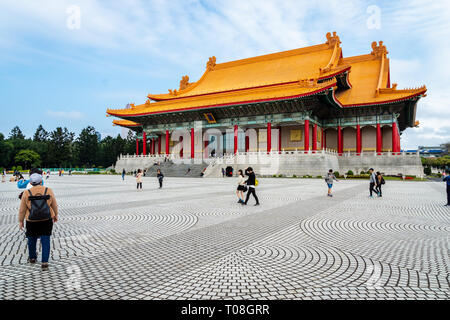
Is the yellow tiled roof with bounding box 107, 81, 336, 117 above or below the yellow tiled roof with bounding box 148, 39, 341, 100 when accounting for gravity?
below

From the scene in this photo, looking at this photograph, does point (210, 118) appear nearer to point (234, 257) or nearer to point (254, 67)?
point (254, 67)

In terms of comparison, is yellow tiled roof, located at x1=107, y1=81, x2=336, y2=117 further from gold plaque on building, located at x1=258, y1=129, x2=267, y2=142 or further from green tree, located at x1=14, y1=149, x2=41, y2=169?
green tree, located at x1=14, y1=149, x2=41, y2=169

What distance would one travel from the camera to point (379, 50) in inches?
1660

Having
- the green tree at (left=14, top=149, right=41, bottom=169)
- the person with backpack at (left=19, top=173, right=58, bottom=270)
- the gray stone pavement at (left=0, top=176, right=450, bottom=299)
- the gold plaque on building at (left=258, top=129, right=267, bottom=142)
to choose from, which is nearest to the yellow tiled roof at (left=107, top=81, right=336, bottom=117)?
the gold plaque on building at (left=258, top=129, right=267, bottom=142)

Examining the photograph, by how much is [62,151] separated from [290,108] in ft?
187

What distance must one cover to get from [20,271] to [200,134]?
41062mm

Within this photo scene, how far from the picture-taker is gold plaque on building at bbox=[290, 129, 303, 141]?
38.8 m

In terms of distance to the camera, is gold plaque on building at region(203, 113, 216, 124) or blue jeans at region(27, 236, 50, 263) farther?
gold plaque on building at region(203, 113, 216, 124)

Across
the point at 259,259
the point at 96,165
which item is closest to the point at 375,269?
the point at 259,259

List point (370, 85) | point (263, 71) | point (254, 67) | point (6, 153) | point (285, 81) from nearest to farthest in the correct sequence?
point (370, 85), point (285, 81), point (263, 71), point (254, 67), point (6, 153)

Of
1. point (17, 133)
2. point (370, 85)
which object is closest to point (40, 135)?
point (17, 133)
